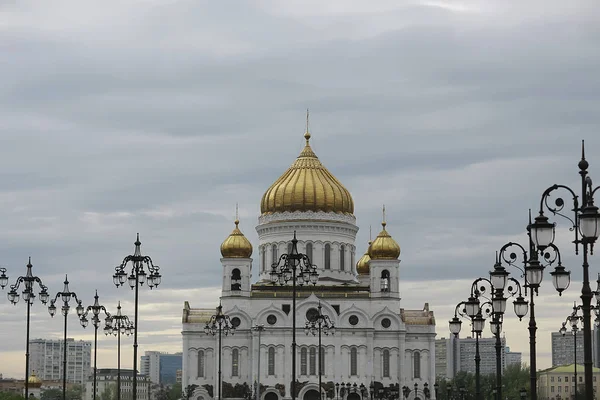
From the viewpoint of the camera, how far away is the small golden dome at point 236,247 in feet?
281

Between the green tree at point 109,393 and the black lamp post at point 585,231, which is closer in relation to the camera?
the black lamp post at point 585,231

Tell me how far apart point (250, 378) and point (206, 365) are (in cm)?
344

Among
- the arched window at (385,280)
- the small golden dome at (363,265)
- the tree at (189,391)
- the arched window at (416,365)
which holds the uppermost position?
the small golden dome at (363,265)

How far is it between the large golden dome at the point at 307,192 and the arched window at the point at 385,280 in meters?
5.83

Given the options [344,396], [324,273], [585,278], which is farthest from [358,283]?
[585,278]

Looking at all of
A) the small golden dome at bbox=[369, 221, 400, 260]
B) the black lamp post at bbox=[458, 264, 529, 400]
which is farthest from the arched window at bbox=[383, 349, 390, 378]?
the black lamp post at bbox=[458, 264, 529, 400]

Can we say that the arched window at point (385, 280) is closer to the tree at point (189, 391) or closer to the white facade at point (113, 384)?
the tree at point (189, 391)

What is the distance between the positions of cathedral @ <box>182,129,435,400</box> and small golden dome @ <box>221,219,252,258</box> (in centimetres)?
7

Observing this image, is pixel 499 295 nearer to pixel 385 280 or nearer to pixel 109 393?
pixel 385 280

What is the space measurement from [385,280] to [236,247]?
10794 mm

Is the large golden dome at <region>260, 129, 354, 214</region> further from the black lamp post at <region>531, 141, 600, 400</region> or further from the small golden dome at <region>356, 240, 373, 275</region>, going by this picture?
the black lamp post at <region>531, 141, 600, 400</region>

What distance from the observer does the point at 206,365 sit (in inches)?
3374

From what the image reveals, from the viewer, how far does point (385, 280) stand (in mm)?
87188

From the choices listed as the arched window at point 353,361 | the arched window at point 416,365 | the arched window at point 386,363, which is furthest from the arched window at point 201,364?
the arched window at point 416,365
